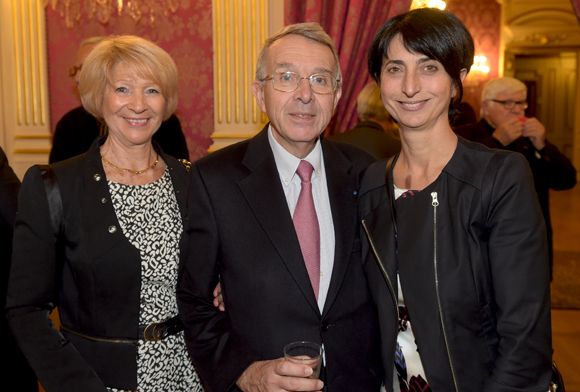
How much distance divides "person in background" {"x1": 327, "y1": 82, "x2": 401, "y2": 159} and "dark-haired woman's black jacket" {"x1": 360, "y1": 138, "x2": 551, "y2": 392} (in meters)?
1.75

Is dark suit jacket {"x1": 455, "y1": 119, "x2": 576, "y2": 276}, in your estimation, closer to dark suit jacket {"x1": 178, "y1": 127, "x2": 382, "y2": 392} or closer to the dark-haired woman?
the dark-haired woman

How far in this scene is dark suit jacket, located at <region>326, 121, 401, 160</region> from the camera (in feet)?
10.5

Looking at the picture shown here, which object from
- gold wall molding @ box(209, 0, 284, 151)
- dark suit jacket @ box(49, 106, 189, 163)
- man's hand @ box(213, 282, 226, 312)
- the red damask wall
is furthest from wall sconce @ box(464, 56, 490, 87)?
man's hand @ box(213, 282, 226, 312)

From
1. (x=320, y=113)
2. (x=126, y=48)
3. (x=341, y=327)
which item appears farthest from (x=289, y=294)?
(x=126, y=48)

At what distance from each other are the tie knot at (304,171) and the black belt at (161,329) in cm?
65

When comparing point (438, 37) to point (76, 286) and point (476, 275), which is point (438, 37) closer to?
point (476, 275)

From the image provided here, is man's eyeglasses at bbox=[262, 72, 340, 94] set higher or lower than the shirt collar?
higher

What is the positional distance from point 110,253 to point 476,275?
1.12 metres

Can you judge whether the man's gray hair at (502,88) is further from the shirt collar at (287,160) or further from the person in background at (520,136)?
the shirt collar at (287,160)

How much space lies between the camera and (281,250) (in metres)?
1.48

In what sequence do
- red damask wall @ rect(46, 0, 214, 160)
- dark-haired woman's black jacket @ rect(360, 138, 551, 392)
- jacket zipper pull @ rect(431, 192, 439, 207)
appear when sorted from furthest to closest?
red damask wall @ rect(46, 0, 214, 160)
jacket zipper pull @ rect(431, 192, 439, 207)
dark-haired woman's black jacket @ rect(360, 138, 551, 392)

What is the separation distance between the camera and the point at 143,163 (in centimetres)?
182

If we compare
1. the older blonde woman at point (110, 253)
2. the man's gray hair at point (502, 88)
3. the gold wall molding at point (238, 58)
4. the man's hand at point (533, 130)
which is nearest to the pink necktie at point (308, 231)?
the older blonde woman at point (110, 253)

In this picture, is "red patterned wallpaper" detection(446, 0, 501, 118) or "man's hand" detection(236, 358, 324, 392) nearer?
"man's hand" detection(236, 358, 324, 392)
